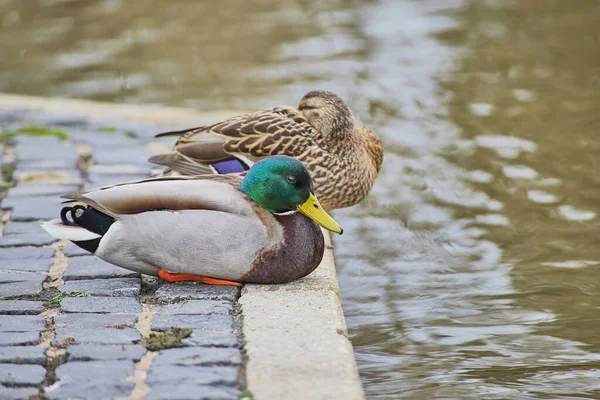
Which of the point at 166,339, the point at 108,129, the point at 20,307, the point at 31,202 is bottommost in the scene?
the point at 166,339

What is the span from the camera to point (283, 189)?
4.58m

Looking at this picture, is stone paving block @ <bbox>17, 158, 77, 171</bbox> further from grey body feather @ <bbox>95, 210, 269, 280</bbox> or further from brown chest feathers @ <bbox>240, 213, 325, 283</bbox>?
brown chest feathers @ <bbox>240, 213, 325, 283</bbox>

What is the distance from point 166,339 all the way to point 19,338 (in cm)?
56

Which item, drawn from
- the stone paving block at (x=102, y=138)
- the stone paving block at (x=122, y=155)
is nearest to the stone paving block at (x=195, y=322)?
the stone paving block at (x=122, y=155)

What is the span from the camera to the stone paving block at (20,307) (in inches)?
172

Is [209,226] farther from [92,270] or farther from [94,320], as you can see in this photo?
[92,270]

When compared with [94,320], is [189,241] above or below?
above

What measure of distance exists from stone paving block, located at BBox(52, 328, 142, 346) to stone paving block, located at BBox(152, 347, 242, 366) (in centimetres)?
20

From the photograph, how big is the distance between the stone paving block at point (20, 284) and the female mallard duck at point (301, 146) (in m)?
0.97

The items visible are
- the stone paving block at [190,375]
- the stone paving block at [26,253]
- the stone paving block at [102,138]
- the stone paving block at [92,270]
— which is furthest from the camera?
the stone paving block at [102,138]

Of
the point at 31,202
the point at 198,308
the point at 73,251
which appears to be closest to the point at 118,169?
the point at 31,202

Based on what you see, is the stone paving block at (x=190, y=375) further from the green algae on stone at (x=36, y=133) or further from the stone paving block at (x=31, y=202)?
the green algae on stone at (x=36, y=133)

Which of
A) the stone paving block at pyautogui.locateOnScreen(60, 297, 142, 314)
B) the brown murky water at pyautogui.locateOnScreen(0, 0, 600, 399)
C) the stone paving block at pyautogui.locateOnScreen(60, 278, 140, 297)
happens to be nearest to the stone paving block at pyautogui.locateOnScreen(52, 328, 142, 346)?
the stone paving block at pyautogui.locateOnScreen(60, 297, 142, 314)

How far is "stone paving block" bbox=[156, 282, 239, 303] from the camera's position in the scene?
4516mm
